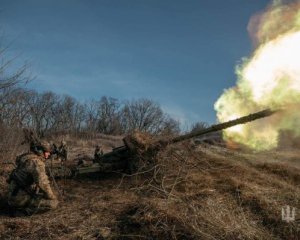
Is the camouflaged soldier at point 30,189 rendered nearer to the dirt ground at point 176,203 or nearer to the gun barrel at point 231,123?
the dirt ground at point 176,203

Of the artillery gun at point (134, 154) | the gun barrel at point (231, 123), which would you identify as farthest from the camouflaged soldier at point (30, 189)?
the gun barrel at point (231, 123)

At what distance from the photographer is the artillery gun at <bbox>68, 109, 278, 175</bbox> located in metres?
13.3

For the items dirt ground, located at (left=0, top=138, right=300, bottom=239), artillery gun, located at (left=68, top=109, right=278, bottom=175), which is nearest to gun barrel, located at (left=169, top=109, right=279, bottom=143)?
artillery gun, located at (left=68, top=109, right=278, bottom=175)

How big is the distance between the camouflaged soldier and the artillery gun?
3097 millimetres

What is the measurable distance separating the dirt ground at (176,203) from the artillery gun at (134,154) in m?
0.24

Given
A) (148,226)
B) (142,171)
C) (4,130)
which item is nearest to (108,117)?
(4,130)

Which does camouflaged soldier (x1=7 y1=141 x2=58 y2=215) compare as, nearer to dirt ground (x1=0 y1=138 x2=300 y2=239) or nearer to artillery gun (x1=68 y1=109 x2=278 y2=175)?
dirt ground (x1=0 y1=138 x2=300 y2=239)

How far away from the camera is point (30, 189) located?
10.8 m

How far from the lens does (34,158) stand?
1096 cm

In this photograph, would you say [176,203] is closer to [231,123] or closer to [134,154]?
[231,123]

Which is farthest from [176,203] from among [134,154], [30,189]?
[134,154]

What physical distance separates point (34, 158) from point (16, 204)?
43.1 inches

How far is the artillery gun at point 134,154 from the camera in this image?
13.3m

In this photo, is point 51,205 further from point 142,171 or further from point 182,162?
point 182,162
